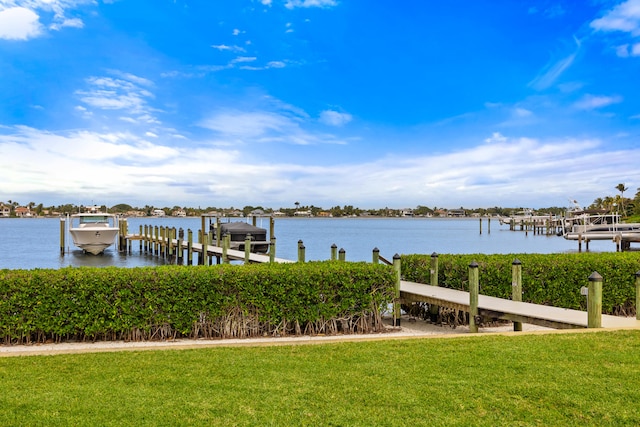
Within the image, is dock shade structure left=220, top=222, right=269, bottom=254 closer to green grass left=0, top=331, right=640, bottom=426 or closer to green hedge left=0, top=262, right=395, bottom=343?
green hedge left=0, top=262, right=395, bottom=343

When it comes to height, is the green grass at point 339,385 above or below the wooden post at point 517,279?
below

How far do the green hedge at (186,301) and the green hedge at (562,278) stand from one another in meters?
3.01

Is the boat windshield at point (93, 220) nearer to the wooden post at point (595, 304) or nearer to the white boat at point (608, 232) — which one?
the wooden post at point (595, 304)

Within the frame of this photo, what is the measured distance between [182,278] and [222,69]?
1869 cm

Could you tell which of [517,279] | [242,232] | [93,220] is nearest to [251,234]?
[242,232]

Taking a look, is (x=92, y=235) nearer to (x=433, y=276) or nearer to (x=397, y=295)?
(x=433, y=276)

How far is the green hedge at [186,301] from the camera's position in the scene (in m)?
8.68

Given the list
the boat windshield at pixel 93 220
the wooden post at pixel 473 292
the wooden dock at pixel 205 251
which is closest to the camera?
the wooden post at pixel 473 292

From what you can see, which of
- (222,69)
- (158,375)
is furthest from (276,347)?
(222,69)

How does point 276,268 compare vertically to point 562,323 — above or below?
A: above

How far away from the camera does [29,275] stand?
28.7 ft

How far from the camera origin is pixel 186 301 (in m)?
9.18

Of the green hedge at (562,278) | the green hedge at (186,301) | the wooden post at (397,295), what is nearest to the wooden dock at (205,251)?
the wooden post at (397,295)

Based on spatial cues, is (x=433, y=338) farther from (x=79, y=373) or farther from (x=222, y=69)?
(x=222, y=69)
